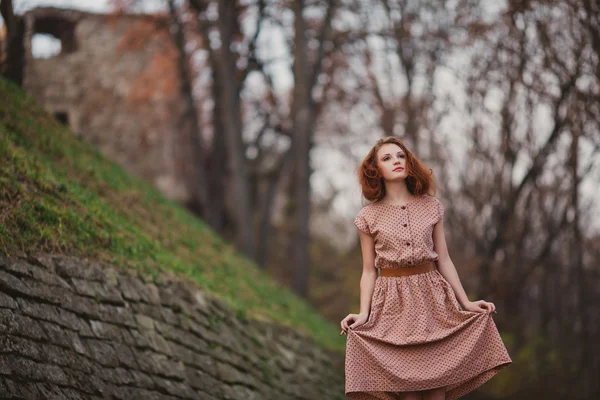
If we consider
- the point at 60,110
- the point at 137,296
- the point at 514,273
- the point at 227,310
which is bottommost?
the point at 514,273

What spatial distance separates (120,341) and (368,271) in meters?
2.07

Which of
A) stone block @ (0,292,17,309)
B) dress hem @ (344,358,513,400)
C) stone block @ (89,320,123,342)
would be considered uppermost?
stone block @ (0,292,17,309)

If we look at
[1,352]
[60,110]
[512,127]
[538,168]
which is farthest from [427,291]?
[60,110]

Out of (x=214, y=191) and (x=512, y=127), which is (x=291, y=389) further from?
(x=214, y=191)

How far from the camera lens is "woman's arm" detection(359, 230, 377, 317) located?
486 cm

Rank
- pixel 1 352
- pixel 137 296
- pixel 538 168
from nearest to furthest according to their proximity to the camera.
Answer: pixel 1 352
pixel 137 296
pixel 538 168

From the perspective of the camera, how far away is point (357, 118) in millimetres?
20609

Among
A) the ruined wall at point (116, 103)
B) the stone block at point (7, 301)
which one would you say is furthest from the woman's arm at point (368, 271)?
the ruined wall at point (116, 103)

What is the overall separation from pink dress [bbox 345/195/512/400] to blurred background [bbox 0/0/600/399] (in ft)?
4.89

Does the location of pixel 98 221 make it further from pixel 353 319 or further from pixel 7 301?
pixel 353 319

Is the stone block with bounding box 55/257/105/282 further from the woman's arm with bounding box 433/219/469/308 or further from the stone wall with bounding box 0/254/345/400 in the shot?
the woman's arm with bounding box 433/219/469/308

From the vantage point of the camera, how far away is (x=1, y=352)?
4.55 meters

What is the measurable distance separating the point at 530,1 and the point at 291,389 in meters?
6.03

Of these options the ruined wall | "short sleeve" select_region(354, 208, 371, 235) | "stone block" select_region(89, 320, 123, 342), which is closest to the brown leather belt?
"short sleeve" select_region(354, 208, 371, 235)
